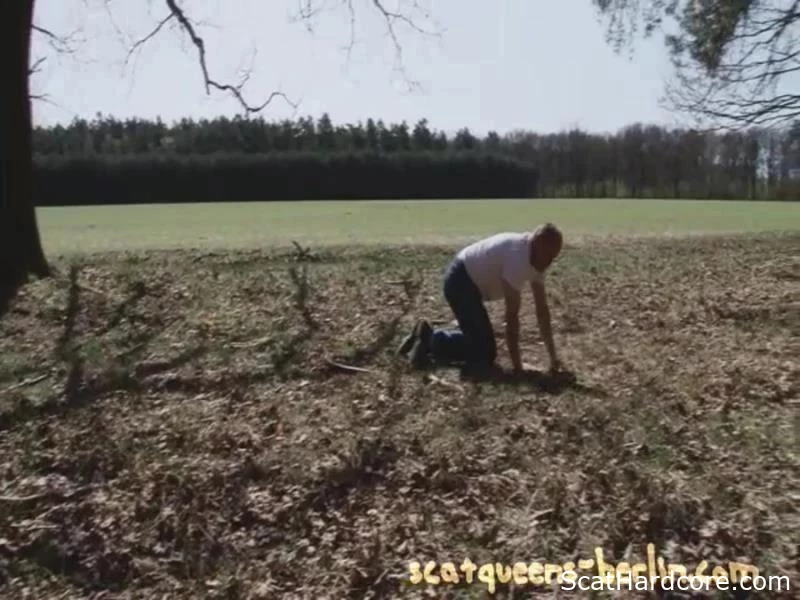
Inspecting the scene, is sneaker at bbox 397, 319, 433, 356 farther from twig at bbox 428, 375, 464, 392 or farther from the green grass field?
the green grass field

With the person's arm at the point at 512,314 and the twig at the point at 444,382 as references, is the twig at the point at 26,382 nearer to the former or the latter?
the twig at the point at 444,382

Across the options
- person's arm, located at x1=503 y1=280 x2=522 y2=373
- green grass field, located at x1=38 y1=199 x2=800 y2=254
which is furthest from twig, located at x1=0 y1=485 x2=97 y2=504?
green grass field, located at x1=38 y1=199 x2=800 y2=254

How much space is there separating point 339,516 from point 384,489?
1.26 ft

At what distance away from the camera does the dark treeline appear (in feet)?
163

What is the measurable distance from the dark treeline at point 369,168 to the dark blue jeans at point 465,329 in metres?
40.8

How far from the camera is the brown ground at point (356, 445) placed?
579 centimetres

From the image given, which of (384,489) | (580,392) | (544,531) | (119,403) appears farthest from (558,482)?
(119,403)

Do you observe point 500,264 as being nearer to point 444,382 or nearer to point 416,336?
point 444,382

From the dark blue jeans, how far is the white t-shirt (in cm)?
9

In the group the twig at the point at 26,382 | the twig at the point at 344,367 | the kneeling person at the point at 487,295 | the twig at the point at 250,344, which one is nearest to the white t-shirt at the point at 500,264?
the kneeling person at the point at 487,295

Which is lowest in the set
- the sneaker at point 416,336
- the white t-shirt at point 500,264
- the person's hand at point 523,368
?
the person's hand at point 523,368

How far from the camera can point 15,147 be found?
11375mm

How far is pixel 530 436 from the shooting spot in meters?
7.07

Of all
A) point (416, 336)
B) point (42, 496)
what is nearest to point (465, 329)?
point (416, 336)
